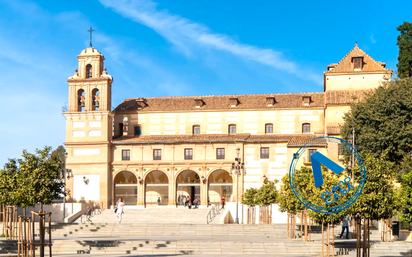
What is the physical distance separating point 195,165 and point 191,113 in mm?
6332

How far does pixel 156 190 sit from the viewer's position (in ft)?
192

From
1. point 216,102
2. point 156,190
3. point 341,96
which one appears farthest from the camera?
point 216,102

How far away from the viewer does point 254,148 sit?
56.5 meters

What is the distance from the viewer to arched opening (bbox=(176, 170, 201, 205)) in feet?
188

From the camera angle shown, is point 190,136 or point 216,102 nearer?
point 190,136

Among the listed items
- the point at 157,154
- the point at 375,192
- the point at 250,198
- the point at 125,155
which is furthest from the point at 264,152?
the point at 375,192

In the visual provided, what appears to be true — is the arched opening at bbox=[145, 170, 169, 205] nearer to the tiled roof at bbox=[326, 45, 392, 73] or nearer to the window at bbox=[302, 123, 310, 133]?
the window at bbox=[302, 123, 310, 133]

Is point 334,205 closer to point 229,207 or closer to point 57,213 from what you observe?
point 229,207

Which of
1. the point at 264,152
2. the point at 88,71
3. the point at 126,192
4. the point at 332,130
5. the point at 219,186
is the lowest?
the point at 126,192

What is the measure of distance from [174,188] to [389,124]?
2292 centimetres

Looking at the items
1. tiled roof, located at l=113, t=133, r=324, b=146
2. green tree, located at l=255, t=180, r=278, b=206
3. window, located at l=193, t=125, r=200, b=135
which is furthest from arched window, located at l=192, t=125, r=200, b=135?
green tree, located at l=255, t=180, r=278, b=206

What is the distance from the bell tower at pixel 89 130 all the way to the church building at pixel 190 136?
10 centimetres

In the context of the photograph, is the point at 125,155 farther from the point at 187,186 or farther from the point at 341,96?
the point at 341,96

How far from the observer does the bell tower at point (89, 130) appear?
57062 mm
